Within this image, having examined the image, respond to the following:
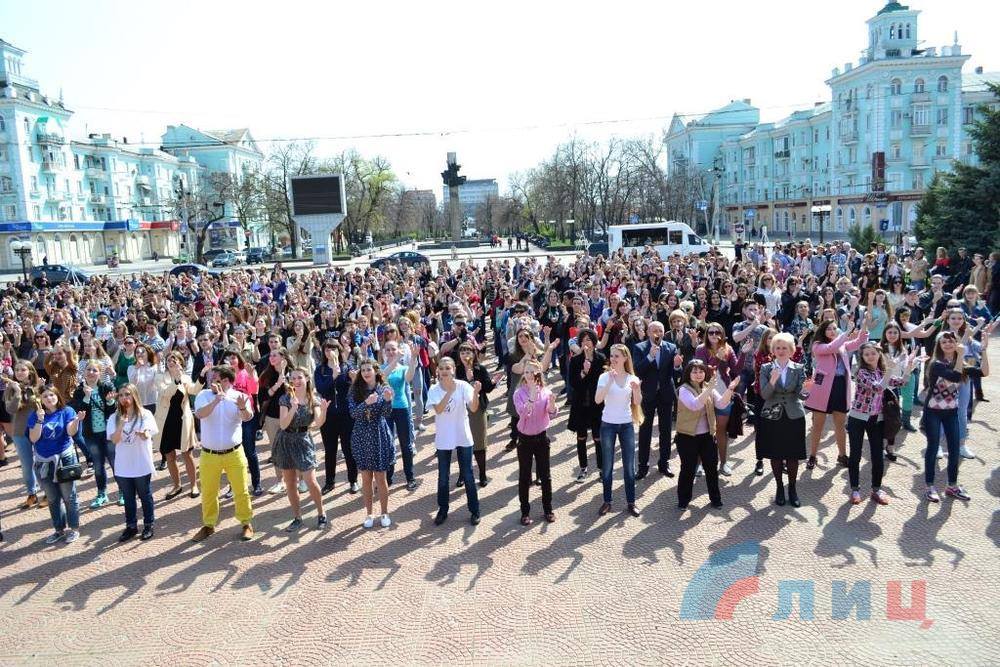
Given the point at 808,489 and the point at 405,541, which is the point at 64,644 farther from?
the point at 808,489

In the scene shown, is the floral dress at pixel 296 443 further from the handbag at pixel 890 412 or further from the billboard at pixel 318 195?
the billboard at pixel 318 195

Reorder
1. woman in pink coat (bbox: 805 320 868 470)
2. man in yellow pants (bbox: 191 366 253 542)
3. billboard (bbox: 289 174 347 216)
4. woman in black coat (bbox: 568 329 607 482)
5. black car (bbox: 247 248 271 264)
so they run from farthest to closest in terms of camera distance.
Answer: black car (bbox: 247 248 271 264)
billboard (bbox: 289 174 347 216)
woman in black coat (bbox: 568 329 607 482)
woman in pink coat (bbox: 805 320 868 470)
man in yellow pants (bbox: 191 366 253 542)

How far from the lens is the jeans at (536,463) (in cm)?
681

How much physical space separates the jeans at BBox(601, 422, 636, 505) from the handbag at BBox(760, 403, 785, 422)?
1.27m

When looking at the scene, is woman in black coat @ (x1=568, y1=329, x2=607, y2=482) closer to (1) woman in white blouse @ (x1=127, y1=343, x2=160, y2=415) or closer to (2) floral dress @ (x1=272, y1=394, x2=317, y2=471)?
(2) floral dress @ (x1=272, y1=394, x2=317, y2=471)

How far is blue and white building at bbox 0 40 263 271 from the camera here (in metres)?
61.9

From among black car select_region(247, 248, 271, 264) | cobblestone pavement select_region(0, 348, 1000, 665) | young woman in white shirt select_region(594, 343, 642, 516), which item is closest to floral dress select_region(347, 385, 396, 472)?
cobblestone pavement select_region(0, 348, 1000, 665)

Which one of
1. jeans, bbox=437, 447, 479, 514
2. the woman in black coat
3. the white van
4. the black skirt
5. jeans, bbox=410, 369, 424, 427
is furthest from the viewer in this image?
the white van

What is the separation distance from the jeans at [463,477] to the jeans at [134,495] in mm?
2745

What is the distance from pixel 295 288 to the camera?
19.2 metres

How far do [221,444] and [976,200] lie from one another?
23.5m

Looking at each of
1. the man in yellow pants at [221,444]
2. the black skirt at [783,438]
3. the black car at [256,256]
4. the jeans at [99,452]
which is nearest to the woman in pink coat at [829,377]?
the black skirt at [783,438]

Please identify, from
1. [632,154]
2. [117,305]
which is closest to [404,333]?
[117,305]

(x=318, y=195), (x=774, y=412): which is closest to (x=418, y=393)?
(x=774, y=412)
